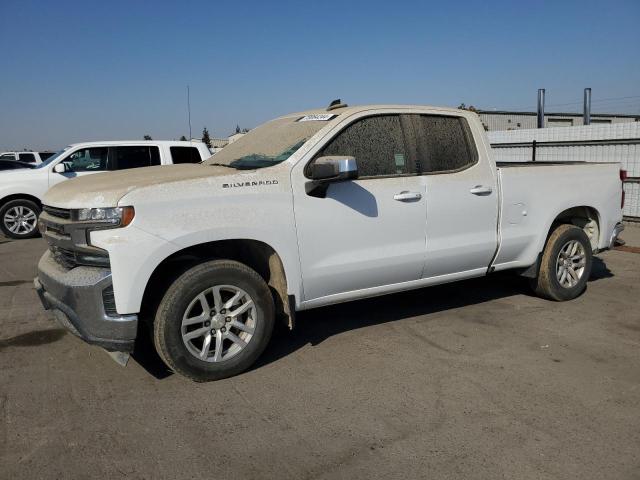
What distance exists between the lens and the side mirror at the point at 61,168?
1059 centimetres

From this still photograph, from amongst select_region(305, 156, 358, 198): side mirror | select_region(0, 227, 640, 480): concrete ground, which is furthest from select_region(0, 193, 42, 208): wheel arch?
select_region(305, 156, 358, 198): side mirror

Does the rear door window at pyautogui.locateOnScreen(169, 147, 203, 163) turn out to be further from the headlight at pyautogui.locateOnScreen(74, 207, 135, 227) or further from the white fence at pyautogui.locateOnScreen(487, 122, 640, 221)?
the white fence at pyautogui.locateOnScreen(487, 122, 640, 221)

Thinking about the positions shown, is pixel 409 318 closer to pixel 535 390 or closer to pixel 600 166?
pixel 535 390

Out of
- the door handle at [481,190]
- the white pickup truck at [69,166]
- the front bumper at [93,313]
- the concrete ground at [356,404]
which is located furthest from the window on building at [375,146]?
the white pickup truck at [69,166]

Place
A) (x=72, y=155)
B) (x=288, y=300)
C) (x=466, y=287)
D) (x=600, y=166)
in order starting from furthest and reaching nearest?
(x=72, y=155)
(x=466, y=287)
(x=600, y=166)
(x=288, y=300)

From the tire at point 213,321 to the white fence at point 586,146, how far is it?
8086mm

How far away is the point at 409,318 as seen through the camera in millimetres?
5289

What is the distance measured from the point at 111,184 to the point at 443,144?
2.78 meters

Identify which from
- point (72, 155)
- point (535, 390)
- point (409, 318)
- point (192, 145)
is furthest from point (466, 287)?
point (72, 155)

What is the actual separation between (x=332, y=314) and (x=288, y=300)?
1.41 metres

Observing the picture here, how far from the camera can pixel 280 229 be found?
4.00m

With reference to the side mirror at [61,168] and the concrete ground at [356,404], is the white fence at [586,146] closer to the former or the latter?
the concrete ground at [356,404]

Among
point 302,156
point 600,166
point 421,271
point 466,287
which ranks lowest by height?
point 466,287

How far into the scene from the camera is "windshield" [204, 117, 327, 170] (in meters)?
4.33
